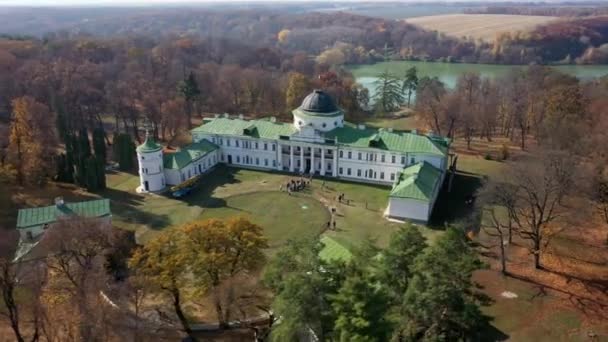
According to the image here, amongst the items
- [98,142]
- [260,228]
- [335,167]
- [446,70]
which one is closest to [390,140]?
[335,167]

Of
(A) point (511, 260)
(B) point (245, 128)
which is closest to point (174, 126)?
(B) point (245, 128)

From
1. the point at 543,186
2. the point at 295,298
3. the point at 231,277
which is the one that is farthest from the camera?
the point at 543,186

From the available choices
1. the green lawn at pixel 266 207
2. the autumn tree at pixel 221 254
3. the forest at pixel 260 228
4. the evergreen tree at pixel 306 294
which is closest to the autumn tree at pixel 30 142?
the forest at pixel 260 228

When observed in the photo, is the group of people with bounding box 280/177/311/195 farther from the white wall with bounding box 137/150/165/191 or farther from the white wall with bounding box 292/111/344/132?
the white wall with bounding box 137/150/165/191

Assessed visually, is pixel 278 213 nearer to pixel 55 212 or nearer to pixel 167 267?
pixel 55 212

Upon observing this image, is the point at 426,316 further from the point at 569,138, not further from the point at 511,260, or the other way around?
the point at 569,138

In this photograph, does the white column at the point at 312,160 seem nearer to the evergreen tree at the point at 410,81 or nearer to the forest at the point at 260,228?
the forest at the point at 260,228
